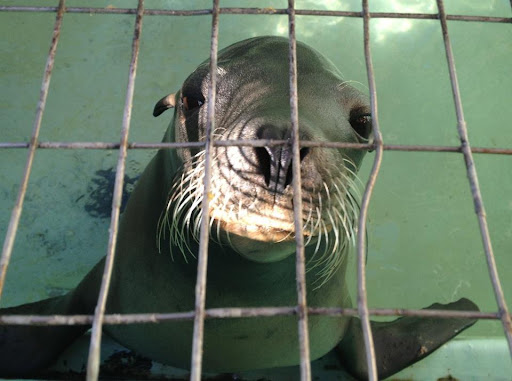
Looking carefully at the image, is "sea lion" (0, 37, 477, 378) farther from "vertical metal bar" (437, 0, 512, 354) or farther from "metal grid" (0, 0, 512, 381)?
"vertical metal bar" (437, 0, 512, 354)

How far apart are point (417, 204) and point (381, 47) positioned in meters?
1.49

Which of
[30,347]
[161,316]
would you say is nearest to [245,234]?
[161,316]

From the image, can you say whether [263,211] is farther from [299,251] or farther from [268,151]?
[299,251]

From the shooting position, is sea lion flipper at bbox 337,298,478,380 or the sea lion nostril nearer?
the sea lion nostril

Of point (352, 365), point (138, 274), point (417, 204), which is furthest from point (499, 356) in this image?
point (138, 274)

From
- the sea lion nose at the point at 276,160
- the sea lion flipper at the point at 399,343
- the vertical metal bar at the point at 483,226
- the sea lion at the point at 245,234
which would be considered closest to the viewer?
the vertical metal bar at the point at 483,226

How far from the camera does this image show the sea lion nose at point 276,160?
5.10ft

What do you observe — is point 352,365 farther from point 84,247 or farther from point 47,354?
point 84,247

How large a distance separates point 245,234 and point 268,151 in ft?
0.88

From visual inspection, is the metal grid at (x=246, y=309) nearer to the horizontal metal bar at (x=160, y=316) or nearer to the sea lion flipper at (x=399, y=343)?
the horizontal metal bar at (x=160, y=316)

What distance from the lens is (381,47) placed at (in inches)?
189

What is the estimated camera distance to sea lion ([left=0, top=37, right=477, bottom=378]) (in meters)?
1.68

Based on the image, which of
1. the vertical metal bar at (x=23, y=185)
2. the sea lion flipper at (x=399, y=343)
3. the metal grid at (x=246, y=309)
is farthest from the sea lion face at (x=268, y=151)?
the sea lion flipper at (x=399, y=343)

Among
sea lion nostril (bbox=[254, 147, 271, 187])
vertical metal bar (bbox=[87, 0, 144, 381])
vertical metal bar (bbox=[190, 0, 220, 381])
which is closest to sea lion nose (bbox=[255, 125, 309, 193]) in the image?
sea lion nostril (bbox=[254, 147, 271, 187])
